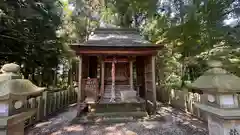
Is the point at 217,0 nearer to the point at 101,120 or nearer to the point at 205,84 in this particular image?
the point at 205,84

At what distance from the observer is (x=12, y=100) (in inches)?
76.8

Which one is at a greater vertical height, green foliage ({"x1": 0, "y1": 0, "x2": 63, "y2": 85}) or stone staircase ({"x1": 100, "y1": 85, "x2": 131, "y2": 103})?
green foliage ({"x1": 0, "y1": 0, "x2": 63, "y2": 85})

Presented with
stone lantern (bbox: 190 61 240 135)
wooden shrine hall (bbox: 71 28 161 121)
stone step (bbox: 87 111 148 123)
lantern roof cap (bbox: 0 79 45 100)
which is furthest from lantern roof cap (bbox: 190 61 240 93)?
wooden shrine hall (bbox: 71 28 161 121)

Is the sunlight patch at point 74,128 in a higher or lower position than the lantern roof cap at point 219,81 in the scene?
lower

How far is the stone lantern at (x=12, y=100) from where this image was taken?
178 cm

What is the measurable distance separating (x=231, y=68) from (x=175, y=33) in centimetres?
254

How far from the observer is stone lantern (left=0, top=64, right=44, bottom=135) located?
70.2 inches

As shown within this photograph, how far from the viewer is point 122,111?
6.32 metres

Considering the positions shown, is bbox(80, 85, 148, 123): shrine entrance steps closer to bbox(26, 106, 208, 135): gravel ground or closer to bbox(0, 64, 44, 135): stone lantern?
bbox(26, 106, 208, 135): gravel ground

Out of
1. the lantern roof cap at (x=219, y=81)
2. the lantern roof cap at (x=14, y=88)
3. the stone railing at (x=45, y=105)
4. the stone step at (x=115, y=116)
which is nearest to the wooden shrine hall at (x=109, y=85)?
the stone step at (x=115, y=116)

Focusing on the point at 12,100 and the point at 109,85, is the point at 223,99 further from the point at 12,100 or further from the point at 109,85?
the point at 109,85

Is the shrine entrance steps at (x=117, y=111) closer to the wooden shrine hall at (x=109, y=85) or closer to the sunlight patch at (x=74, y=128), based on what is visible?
the wooden shrine hall at (x=109, y=85)

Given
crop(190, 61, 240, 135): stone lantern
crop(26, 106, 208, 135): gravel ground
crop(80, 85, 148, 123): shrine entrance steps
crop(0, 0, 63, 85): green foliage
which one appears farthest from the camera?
crop(0, 0, 63, 85): green foliage

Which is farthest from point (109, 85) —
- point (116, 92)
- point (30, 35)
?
point (30, 35)
